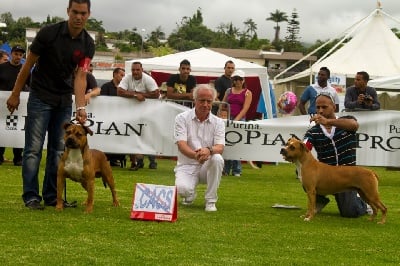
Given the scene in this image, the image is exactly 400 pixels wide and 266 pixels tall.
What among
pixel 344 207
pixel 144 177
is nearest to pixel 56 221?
pixel 344 207

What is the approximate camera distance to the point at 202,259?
478cm

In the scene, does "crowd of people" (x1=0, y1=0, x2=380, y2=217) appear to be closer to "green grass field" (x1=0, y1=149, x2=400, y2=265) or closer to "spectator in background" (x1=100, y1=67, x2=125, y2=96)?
"green grass field" (x1=0, y1=149, x2=400, y2=265)

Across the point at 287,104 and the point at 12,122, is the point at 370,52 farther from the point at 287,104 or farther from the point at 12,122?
the point at 12,122

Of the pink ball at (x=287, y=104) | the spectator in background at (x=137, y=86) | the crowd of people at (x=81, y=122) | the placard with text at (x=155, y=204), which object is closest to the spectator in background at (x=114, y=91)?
the spectator in background at (x=137, y=86)

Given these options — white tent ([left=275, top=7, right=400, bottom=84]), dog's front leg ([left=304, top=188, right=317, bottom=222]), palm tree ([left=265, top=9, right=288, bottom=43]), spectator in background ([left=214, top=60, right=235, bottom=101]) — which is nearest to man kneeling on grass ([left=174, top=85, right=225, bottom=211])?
dog's front leg ([left=304, top=188, right=317, bottom=222])

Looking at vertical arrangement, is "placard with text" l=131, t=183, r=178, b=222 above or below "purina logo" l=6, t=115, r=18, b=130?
below

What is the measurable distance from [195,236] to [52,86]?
2.09m

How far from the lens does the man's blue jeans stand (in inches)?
267

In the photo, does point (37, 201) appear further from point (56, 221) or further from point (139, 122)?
point (139, 122)

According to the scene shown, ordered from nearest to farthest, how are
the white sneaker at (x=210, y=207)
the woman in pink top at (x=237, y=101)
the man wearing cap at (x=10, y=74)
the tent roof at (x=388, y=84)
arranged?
the white sneaker at (x=210, y=207), the man wearing cap at (x=10, y=74), the woman in pink top at (x=237, y=101), the tent roof at (x=388, y=84)

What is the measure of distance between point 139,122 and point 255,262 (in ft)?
24.5

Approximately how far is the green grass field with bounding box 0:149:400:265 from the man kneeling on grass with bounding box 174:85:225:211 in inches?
9.5

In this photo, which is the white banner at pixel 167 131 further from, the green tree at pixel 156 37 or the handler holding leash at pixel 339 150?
the green tree at pixel 156 37

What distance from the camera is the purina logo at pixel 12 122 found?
12.0 meters
